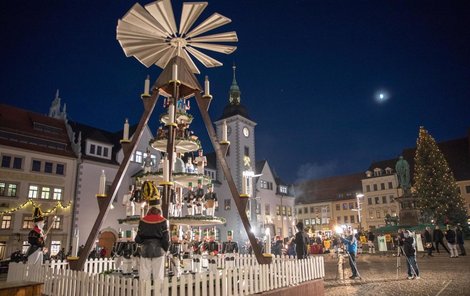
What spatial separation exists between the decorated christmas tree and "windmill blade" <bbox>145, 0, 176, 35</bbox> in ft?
126

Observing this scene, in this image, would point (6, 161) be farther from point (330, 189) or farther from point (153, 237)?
point (330, 189)

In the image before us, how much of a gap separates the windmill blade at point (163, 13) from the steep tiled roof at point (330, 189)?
74.3 metres

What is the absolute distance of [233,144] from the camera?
5044 cm

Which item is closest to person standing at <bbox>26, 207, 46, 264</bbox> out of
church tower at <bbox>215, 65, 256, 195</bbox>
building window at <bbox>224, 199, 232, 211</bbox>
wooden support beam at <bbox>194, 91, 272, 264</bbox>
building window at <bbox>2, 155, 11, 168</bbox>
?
wooden support beam at <bbox>194, 91, 272, 264</bbox>

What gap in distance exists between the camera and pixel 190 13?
9625 mm

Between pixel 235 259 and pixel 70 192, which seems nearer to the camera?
pixel 235 259

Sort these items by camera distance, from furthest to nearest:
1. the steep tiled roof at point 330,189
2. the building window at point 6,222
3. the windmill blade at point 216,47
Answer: the steep tiled roof at point 330,189 → the building window at point 6,222 → the windmill blade at point 216,47

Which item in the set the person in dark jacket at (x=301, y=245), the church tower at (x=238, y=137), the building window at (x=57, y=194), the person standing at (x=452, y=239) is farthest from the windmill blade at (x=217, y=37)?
the church tower at (x=238, y=137)

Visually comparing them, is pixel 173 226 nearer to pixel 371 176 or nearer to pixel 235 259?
pixel 235 259

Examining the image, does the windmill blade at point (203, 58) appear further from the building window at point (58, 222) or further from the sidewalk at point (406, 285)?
the building window at point (58, 222)

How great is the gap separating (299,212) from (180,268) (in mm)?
79714

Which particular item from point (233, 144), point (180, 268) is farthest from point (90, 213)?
point (180, 268)

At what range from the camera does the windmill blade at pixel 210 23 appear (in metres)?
9.92

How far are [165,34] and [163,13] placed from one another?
2.97 feet
